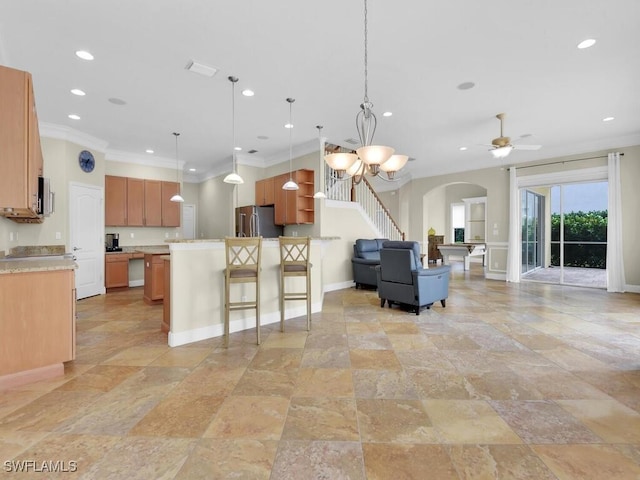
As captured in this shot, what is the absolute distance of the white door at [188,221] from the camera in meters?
8.91

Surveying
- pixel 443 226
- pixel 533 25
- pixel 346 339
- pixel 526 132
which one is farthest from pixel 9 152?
pixel 443 226

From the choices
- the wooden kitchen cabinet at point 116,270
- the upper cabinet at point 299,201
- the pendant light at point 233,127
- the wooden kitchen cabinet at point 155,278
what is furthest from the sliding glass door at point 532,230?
the wooden kitchen cabinet at point 116,270

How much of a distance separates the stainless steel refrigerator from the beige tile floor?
335cm

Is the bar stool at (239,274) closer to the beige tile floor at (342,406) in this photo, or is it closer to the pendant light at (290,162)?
the beige tile floor at (342,406)

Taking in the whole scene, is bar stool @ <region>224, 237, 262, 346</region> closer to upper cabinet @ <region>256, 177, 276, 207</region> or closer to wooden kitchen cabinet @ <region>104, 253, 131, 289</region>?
upper cabinet @ <region>256, 177, 276, 207</region>

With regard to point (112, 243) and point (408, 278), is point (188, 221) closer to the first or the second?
point (112, 243)

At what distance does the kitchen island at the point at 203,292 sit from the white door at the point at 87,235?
142 inches

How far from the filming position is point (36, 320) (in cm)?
252

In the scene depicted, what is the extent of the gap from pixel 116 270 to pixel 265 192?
12.0 ft

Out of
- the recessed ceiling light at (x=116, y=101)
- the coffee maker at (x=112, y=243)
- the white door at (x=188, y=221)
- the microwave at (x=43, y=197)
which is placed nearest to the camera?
the microwave at (x=43, y=197)

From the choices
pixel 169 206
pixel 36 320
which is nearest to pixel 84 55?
pixel 36 320

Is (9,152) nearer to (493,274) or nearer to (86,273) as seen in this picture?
(86,273)

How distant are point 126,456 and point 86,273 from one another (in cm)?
546

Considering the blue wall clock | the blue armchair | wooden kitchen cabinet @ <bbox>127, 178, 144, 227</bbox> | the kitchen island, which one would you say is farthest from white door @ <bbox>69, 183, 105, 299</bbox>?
the blue armchair
